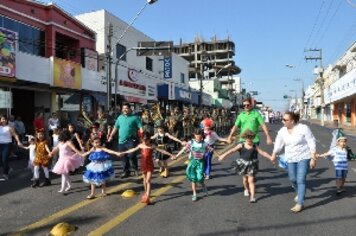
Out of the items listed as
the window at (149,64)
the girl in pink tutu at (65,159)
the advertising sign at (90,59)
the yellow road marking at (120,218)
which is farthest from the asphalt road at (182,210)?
the window at (149,64)

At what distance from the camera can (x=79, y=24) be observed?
2709 cm

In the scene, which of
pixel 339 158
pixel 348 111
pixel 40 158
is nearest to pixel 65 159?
pixel 40 158

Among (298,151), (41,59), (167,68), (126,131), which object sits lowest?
(298,151)

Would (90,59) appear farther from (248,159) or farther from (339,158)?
(339,158)

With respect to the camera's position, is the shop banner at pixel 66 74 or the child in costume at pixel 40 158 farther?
the shop banner at pixel 66 74

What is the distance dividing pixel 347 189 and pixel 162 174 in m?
4.43

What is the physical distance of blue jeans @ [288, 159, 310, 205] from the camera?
755 centimetres

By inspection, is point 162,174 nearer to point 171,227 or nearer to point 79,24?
point 171,227

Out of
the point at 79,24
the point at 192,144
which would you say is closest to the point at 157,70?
the point at 79,24

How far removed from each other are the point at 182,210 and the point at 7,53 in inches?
538

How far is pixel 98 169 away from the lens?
893 centimetres

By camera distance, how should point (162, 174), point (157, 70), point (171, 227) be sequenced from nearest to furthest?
point (171, 227) → point (162, 174) → point (157, 70)

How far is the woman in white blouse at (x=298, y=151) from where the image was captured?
7.59m

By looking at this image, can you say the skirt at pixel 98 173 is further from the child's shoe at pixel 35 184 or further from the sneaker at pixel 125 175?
the sneaker at pixel 125 175
